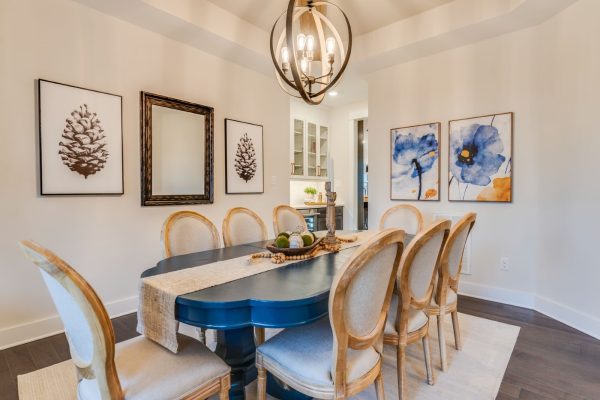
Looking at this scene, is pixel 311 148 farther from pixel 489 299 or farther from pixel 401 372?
pixel 401 372

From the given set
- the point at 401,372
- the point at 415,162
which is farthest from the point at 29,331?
the point at 415,162

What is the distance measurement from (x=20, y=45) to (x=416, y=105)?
3787 millimetres

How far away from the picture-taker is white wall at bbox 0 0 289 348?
2.32 metres

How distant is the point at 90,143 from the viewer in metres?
2.66

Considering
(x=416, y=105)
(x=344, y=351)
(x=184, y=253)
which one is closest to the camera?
(x=344, y=351)

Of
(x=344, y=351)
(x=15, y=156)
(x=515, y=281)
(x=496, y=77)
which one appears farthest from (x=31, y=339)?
(x=496, y=77)

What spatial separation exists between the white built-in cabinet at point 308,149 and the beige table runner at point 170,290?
13.3ft

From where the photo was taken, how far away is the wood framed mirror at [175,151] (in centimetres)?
305

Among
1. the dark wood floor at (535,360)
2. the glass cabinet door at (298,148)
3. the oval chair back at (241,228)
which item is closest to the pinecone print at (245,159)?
the oval chair back at (241,228)

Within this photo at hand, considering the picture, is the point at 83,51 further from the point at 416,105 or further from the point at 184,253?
the point at 416,105

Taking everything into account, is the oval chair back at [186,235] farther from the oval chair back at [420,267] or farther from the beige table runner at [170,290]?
the oval chair back at [420,267]

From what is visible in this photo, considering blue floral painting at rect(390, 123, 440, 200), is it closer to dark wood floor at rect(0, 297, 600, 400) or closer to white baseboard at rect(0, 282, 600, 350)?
white baseboard at rect(0, 282, 600, 350)

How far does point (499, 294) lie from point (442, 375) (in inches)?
69.1

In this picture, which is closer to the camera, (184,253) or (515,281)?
(184,253)
